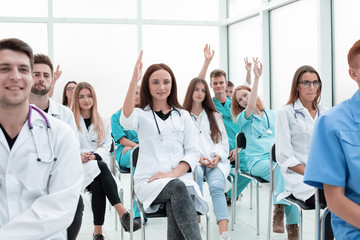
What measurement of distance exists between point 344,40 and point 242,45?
105 inches

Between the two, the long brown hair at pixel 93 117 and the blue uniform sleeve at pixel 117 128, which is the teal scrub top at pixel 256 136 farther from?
the long brown hair at pixel 93 117

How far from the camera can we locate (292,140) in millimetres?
2943

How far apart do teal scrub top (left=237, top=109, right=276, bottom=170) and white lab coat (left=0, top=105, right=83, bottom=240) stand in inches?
93.4

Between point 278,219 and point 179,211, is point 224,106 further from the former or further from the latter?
point 179,211

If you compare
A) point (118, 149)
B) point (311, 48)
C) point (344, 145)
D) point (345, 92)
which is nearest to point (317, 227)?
point (344, 145)

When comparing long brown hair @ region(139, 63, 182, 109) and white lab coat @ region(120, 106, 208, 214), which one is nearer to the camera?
white lab coat @ region(120, 106, 208, 214)

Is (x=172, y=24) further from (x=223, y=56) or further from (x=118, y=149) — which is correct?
(x=118, y=149)

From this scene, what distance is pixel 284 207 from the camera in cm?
350

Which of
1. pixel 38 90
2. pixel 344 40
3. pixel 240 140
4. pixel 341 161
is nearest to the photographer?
pixel 341 161

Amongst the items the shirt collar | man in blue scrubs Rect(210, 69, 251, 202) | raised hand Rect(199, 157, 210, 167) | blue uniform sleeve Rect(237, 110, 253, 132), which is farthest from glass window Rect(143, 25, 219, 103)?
the shirt collar

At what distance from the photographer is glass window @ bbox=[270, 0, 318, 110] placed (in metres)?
5.36

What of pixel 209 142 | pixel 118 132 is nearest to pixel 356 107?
pixel 209 142

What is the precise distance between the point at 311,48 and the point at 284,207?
259 centimetres

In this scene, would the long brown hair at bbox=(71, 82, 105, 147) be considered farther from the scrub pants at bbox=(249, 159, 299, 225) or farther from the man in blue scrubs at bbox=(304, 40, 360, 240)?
the man in blue scrubs at bbox=(304, 40, 360, 240)
